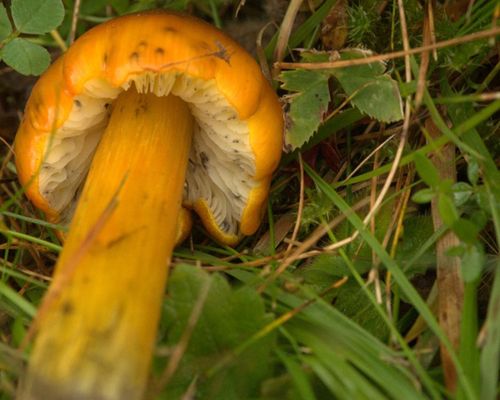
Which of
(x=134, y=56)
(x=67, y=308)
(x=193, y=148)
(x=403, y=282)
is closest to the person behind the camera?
(x=67, y=308)

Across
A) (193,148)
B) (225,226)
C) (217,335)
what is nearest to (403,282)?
(217,335)

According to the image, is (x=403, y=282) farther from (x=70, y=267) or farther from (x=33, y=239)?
(x=33, y=239)

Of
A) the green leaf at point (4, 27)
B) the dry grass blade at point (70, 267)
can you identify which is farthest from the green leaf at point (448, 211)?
the green leaf at point (4, 27)

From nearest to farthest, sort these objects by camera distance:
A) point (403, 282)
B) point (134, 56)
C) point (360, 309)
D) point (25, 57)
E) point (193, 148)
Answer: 1. point (134, 56)
2. point (403, 282)
3. point (360, 309)
4. point (25, 57)
5. point (193, 148)

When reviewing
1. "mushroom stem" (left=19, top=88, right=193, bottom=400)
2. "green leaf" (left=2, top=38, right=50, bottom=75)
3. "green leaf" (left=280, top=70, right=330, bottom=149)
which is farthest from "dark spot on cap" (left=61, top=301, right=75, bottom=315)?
"green leaf" (left=2, top=38, right=50, bottom=75)

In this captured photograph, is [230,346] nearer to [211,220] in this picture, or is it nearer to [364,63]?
[211,220]

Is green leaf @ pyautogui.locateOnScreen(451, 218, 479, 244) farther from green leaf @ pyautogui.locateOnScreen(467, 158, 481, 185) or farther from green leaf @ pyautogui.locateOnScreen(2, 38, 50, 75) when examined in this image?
green leaf @ pyautogui.locateOnScreen(2, 38, 50, 75)

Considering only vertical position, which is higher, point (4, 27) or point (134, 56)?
point (134, 56)
